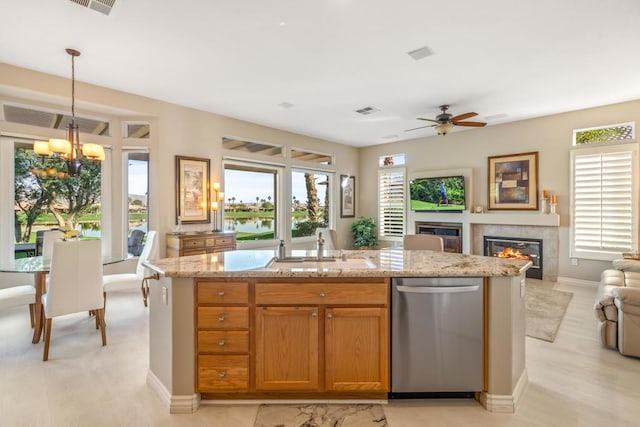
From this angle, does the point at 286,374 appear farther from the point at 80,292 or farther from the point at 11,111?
the point at 11,111

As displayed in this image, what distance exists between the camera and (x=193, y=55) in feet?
11.0

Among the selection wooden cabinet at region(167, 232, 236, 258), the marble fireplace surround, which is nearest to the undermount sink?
wooden cabinet at region(167, 232, 236, 258)

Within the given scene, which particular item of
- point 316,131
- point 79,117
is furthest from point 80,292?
point 316,131

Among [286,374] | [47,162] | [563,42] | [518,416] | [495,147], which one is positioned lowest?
[518,416]

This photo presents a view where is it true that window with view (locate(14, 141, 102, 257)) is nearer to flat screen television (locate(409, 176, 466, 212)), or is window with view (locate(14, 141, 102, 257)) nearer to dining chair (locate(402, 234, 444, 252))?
dining chair (locate(402, 234, 444, 252))

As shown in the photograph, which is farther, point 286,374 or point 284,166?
point 284,166

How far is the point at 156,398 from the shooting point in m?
2.17

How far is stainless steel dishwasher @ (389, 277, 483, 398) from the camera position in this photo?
2027 millimetres

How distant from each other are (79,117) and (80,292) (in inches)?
113

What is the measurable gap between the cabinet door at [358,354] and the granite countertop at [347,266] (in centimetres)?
32

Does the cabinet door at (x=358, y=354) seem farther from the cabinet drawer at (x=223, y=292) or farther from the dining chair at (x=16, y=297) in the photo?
the dining chair at (x=16, y=297)

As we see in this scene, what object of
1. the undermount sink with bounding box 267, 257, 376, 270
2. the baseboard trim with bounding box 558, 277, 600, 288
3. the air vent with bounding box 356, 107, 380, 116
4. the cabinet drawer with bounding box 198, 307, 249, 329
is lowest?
the baseboard trim with bounding box 558, 277, 600, 288

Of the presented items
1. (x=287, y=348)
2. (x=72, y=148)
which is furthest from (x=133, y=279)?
(x=287, y=348)

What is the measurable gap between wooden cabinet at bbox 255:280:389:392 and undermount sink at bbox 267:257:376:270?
9.1 inches
